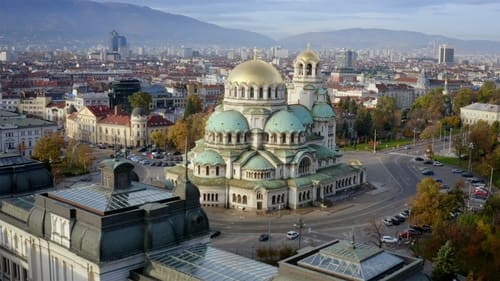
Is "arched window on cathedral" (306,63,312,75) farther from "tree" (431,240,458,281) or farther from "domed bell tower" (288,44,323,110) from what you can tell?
"tree" (431,240,458,281)

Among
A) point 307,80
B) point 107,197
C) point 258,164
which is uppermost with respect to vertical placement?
point 307,80

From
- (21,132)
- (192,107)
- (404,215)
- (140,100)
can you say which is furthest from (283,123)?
(140,100)

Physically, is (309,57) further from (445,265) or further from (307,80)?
(445,265)

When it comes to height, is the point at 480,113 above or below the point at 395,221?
above

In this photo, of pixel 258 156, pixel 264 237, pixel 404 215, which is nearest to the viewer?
pixel 264 237

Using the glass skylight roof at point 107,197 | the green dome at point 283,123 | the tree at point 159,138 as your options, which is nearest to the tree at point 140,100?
the tree at point 159,138

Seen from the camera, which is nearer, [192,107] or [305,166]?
[305,166]
